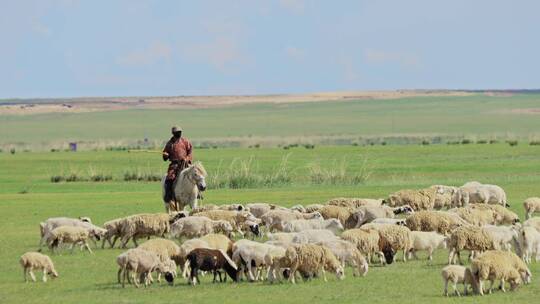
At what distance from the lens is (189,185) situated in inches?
1109

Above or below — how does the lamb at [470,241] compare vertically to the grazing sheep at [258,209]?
above

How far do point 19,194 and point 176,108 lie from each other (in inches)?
5769

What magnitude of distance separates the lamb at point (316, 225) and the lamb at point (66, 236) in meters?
3.92

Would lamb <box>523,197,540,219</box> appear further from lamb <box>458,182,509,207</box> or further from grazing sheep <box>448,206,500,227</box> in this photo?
grazing sheep <box>448,206,500,227</box>

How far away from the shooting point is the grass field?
18047mm

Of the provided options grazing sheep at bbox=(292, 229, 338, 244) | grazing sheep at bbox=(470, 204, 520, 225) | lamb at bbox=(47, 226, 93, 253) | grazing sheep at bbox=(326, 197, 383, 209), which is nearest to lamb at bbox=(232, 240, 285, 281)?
grazing sheep at bbox=(292, 229, 338, 244)

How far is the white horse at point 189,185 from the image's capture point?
91.1 feet

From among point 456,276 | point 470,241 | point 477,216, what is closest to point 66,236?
point 470,241

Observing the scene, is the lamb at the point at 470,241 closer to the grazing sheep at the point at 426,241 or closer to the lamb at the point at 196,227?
the grazing sheep at the point at 426,241

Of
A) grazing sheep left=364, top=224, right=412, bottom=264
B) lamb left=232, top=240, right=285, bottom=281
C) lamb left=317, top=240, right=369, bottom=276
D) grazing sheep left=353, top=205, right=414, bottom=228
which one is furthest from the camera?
grazing sheep left=353, top=205, right=414, bottom=228

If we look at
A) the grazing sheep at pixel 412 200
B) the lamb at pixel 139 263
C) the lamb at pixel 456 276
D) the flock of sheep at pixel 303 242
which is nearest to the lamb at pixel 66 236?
Result: the flock of sheep at pixel 303 242

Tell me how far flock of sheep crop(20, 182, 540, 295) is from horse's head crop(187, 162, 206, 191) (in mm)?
960

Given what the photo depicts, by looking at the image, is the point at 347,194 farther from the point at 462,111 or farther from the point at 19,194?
the point at 462,111

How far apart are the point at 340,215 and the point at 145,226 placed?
4339 millimetres
